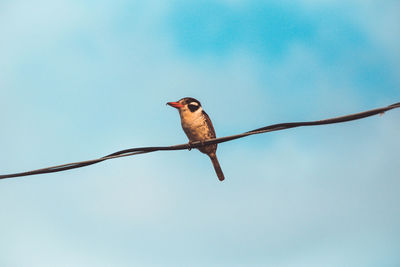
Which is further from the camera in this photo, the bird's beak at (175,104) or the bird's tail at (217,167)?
the bird's tail at (217,167)

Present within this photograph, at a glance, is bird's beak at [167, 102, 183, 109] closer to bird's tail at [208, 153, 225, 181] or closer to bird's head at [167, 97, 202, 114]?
bird's head at [167, 97, 202, 114]

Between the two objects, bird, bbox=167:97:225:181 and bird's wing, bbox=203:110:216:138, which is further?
bird's wing, bbox=203:110:216:138

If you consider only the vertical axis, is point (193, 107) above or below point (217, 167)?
above

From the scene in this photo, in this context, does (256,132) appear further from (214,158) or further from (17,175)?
(214,158)

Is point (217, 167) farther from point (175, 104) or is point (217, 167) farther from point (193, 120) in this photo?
point (175, 104)

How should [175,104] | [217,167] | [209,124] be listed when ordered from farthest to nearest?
1. [217,167]
2. [209,124]
3. [175,104]

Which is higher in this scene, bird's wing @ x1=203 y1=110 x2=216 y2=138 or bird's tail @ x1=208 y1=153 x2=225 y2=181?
bird's wing @ x1=203 y1=110 x2=216 y2=138

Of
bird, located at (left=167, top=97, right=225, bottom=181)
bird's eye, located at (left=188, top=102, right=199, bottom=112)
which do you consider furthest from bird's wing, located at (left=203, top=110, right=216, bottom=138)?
bird's eye, located at (left=188, top=102, right=199, bottom=112)

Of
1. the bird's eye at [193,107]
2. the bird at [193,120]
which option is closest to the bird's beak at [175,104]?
the bird at [193,120]

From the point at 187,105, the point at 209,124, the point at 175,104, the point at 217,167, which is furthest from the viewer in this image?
the point at 217,167

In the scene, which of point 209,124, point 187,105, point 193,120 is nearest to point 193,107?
point 187,105

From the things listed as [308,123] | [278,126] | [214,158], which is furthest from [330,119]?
[214,158]

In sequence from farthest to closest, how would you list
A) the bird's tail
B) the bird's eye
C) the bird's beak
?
→ the bird's tail, the bird's eye, the bird's beak

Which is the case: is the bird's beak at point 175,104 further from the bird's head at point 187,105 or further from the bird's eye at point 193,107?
the bird's eye at point 193,107
